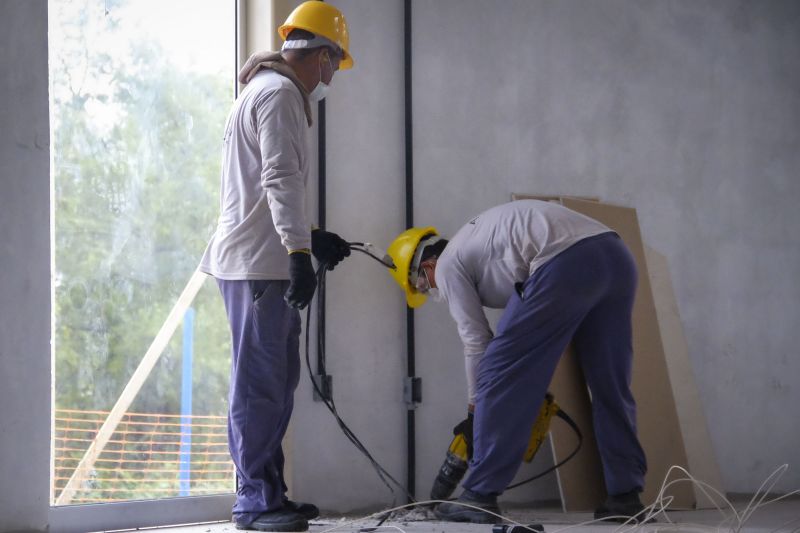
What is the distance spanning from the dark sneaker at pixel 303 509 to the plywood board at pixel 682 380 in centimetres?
Answer: 176

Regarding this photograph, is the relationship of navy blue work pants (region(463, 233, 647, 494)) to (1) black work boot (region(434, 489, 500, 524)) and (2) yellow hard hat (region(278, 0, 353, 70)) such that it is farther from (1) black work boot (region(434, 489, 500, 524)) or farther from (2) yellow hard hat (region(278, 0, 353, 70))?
(2) yellow hard hat (region(278, 0, 353, 70))

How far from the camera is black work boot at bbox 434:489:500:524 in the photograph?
10.8 ft

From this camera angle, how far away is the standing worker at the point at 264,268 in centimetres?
297

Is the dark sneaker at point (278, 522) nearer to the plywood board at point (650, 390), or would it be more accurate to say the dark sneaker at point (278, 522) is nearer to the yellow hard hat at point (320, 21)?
the plywood board at point (650, 390)

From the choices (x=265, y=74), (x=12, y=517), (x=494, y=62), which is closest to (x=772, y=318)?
(x=494, y=62)

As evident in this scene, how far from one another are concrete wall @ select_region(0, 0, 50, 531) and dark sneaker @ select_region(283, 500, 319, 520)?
795 millimetres

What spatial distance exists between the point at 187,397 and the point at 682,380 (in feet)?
7.24

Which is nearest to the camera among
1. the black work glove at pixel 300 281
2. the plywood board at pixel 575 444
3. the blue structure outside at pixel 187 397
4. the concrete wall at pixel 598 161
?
the black work glove at pixel 300 281

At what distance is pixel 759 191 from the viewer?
4.64 meters

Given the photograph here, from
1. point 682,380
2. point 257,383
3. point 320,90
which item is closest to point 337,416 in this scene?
point 257,383

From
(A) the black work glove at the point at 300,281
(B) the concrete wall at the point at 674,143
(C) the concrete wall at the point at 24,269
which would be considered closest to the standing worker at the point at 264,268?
(A) the black work glove at the point at 300,281

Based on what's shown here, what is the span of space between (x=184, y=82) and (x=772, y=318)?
9.94ft

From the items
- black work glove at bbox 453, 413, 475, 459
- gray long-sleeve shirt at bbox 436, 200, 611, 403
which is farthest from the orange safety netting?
gray long-sleeve shirt at bbox 436, 200, 611, 403

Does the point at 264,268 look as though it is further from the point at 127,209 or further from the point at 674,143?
the point at 674,143
